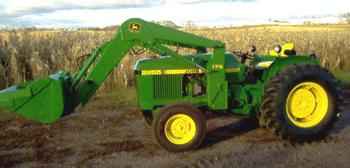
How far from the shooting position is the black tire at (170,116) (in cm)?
686

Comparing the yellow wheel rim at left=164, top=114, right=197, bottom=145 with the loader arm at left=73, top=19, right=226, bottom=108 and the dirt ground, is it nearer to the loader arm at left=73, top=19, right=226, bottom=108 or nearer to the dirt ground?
the dirt ground

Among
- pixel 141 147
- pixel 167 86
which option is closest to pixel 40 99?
pixel 141 147

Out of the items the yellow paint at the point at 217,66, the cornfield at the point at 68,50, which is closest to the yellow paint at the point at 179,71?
the yellow paint at the point at 217,66

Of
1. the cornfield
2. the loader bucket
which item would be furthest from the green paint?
the cornfield

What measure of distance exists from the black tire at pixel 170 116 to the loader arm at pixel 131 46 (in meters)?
0.56

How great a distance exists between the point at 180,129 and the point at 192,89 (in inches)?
30.6

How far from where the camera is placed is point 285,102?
722 centimetres

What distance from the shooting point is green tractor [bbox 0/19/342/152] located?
6848 mm

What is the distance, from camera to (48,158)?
680 cm

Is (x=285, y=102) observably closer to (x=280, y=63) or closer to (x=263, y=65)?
(x=280, y=63)

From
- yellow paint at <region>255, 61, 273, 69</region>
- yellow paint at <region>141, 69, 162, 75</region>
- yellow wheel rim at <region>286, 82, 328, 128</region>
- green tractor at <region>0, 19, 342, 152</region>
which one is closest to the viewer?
green tractor at <region>0, 19, 342, 152</region>

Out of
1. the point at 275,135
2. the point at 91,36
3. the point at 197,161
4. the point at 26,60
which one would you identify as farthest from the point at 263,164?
the point at 91,36

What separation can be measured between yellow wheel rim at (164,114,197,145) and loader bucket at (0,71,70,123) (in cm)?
148

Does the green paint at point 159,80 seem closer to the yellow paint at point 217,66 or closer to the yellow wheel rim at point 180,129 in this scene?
the yellow paint at point 217,66
